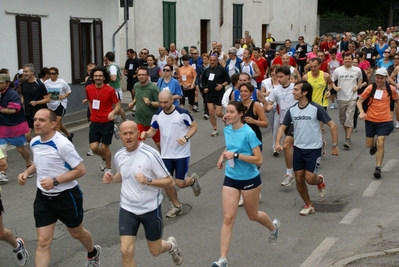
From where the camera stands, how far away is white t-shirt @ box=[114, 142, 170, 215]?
20.1 feet

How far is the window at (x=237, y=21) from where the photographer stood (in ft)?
116

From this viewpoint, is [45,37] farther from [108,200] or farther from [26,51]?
[108,200]

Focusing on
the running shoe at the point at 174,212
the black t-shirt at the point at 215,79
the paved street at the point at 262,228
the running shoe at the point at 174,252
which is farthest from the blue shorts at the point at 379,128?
the running shoe at the point at 174,252

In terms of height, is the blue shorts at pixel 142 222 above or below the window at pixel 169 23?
below

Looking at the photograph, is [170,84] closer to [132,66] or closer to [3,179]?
[3,179]

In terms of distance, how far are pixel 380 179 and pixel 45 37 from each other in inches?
444

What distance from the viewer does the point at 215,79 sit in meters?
15.7

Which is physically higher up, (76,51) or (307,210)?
(76,51)

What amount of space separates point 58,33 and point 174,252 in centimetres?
1365

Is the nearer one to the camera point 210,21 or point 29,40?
point 29,40

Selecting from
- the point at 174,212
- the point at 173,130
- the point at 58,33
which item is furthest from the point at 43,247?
the point at 58,33

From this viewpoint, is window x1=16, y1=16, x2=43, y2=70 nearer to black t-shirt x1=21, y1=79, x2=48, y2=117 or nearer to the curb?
black t-shirt x1=21, y1=79, x2=48, y2=117

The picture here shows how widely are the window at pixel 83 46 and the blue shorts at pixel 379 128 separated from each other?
1095cm

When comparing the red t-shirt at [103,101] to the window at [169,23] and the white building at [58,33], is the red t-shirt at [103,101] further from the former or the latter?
the window at [169,23]
